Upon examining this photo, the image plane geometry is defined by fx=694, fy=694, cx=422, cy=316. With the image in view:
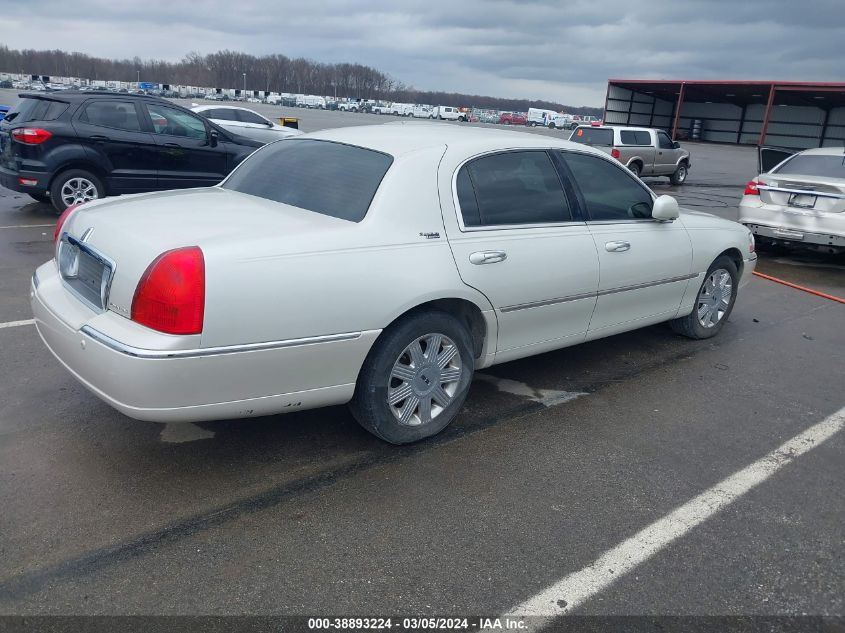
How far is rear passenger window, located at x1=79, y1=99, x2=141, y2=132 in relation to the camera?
9462mm

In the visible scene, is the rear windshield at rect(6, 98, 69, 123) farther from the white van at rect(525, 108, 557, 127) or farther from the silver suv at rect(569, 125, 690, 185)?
the white van at rect(525, 108, 557, 127)

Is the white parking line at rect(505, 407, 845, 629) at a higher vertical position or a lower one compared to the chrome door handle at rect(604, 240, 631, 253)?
lower

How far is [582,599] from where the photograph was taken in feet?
8.73

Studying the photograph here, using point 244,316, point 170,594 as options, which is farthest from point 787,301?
point 170,594

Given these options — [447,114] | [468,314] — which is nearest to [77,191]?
[468,314]

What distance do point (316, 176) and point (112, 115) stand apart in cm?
693

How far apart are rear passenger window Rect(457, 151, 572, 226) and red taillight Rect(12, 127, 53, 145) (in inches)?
292

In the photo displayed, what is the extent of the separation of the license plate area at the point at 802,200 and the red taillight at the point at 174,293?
28.1 ft

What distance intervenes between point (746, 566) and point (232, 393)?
7.59ft

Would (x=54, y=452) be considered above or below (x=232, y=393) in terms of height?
below

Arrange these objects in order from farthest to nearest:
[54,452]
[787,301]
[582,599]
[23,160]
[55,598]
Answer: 1. [23,160]
2. [787,301]
3. [54,452]
4. [582,599]
5. [55,598]

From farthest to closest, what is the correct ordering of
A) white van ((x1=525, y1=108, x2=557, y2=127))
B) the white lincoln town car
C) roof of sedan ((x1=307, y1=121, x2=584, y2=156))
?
1. white van ((x1=525, y1=108, x2=557, y2=127))
2. roof of sedan ((x1=307, y1=121, x2=584, y2=156))
3. the white lincoln town car

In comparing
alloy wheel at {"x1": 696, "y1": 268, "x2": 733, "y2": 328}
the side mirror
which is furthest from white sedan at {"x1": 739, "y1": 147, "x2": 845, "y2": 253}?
the side mirror

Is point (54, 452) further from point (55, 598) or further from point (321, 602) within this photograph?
point (321, 602)
